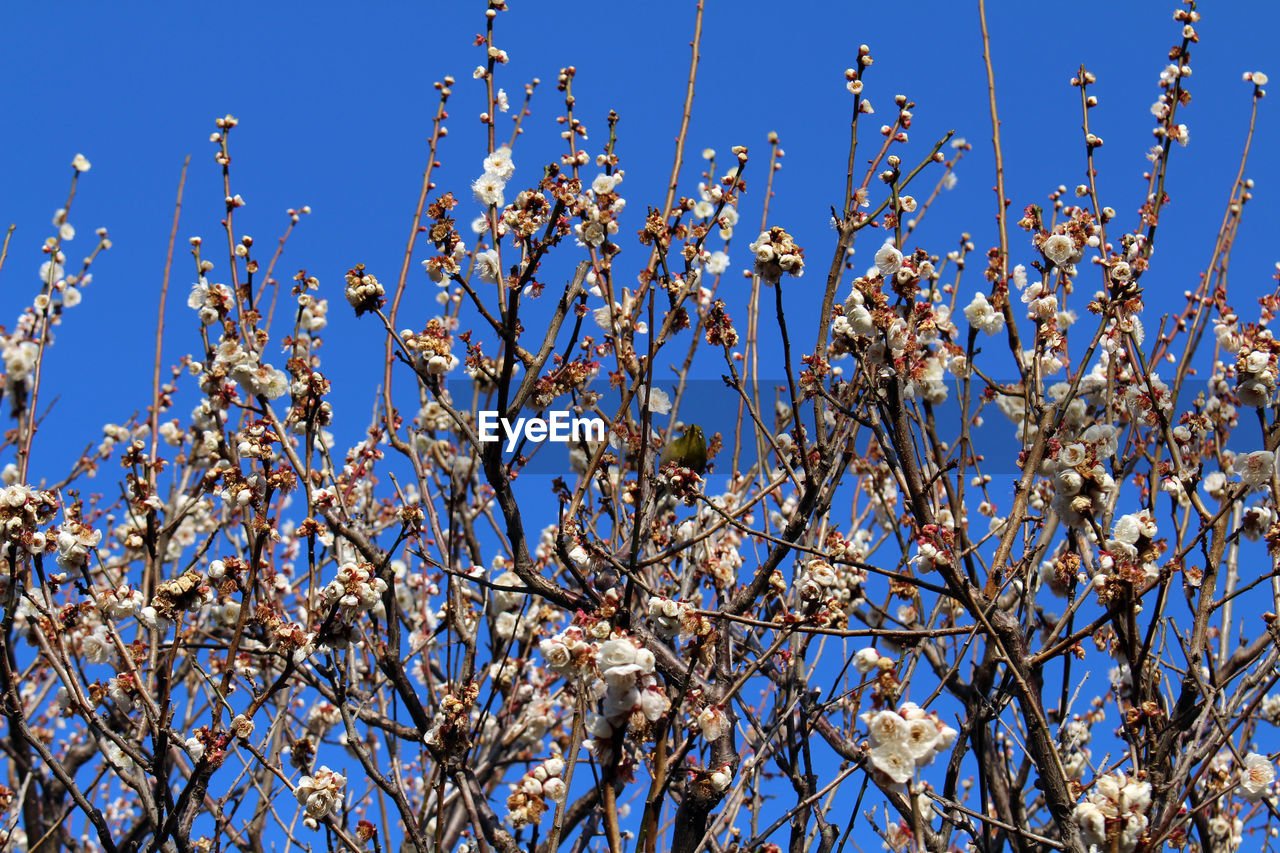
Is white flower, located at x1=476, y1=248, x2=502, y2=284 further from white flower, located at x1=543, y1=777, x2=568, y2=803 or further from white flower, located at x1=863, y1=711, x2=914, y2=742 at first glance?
white flower, located at x1=863, y1=711, x2=914, y2=742

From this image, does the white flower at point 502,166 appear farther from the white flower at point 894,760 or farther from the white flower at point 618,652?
the white flower at point 894,760

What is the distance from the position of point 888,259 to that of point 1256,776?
6.19ft

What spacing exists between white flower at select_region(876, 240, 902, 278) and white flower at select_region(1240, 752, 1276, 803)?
1.79m

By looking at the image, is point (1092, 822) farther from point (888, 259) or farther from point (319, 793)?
point (319, 793)

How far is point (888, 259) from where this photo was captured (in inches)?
135

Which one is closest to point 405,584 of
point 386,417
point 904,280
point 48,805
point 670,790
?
point 48,805

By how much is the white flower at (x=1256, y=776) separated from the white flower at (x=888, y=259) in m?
1.79

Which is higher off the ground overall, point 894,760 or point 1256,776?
point 1256,776

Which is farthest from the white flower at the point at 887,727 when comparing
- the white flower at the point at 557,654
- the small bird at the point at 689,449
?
the small bird at the point at 689,449

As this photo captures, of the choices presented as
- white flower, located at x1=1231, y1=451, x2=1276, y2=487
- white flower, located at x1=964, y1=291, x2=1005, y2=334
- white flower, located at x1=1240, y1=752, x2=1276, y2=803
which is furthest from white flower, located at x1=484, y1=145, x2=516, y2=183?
white flower, located at x1=1240, y1=752, x2=1276, y2=803

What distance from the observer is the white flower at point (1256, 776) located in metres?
3.12

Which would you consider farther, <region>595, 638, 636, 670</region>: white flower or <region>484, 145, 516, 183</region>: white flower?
<region>484, 145, 516, 183</region>: white flower

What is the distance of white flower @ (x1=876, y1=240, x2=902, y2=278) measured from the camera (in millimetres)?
3400

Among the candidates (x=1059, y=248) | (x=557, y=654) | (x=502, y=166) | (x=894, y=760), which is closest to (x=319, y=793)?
(x=557, y=654)
